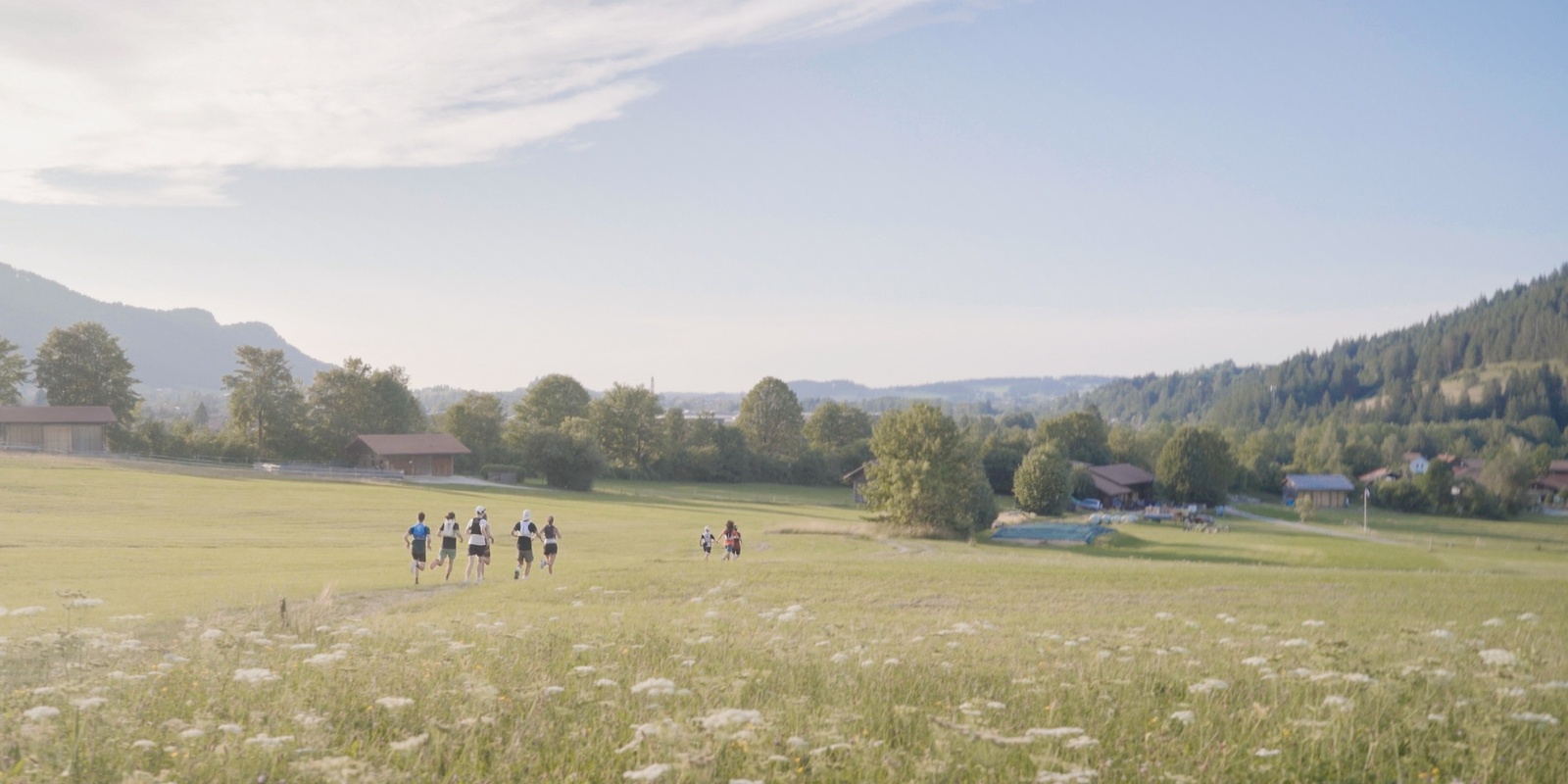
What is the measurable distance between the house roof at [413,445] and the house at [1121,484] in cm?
6656

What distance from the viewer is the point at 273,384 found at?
9781cm

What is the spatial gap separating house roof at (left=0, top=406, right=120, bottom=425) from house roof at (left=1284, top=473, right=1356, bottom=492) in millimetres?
A: 135200

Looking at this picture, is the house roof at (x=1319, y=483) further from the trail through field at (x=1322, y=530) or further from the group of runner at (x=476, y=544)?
the group of runner at (x=476, y=544)

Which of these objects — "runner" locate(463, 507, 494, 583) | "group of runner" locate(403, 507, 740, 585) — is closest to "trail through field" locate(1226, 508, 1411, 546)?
"group of runner" locate(403, 507, 740, 585)

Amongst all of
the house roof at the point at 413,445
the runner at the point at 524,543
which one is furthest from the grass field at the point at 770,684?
the house roof at the point at 413,445

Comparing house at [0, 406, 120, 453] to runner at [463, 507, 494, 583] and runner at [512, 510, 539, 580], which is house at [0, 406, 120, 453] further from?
runner at [512, 510, 539, 580]

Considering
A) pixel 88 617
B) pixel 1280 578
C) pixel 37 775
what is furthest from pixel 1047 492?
pixel 37 775

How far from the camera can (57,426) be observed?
278 ft

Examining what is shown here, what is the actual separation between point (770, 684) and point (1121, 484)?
106 metres

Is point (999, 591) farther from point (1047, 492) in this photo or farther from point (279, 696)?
point (1047, 492)

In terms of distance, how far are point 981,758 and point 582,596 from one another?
55.4 feet

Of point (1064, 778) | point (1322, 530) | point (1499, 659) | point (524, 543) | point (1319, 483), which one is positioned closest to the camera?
point (1064, 778)

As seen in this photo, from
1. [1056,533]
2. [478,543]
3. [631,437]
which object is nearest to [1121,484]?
[1056,533]

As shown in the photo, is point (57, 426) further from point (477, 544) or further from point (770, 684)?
point (770, 684)
